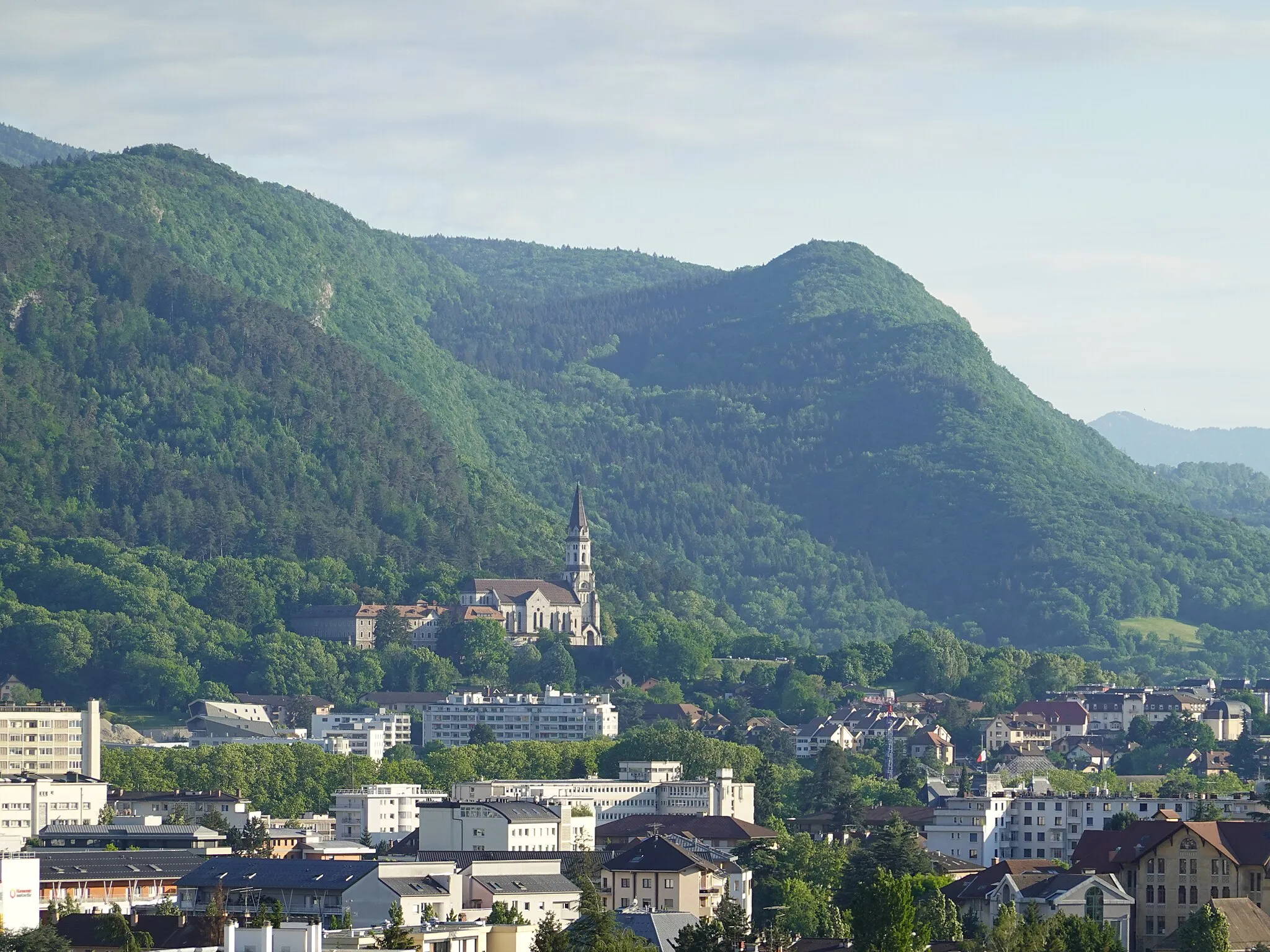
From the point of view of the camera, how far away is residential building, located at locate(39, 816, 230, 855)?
14688 cm

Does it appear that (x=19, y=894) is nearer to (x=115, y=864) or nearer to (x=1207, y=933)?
(x=115, y=864)

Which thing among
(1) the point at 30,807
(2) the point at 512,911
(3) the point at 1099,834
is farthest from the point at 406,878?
(1) the point at 30,807

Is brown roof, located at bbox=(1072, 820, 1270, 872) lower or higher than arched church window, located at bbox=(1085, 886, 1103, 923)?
higher

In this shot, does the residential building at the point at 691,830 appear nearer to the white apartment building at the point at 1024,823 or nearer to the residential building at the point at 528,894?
the white apartment building at the point at 1024,823

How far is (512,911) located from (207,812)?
60.8 metres

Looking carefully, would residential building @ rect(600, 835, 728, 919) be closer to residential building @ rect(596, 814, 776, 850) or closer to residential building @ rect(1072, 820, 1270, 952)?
residential building @ rect(596, 814, 776, 850)

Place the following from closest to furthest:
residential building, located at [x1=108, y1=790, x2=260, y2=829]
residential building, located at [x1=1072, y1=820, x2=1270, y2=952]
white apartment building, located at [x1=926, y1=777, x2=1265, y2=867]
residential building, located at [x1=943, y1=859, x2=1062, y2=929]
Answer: residential building, located at [x1=1072, y1=820, x2=1270, y2=952]
residential building, located at [x1=943, y1=859, x2=1062, y2=929]
white apartment building, located at [x1=926, y1=777, x2=1265, y2=867]
residential building, located at [x1=108, y1=790, x2=260, y2=829]

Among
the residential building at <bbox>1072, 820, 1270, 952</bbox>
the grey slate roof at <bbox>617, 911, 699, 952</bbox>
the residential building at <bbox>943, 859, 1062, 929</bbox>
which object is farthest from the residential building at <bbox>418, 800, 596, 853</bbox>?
the residential building at <bbox>1072, 820, 1270, 952</bbox>

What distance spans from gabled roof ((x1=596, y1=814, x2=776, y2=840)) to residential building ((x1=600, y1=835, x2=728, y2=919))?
70.8ft

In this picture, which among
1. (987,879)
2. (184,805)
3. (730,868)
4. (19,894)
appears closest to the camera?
(19,894)

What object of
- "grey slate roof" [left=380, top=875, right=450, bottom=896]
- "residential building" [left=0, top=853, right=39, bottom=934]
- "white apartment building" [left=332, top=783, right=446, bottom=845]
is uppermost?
"residential building" [left=0, top=853, right=39, bottom=934]

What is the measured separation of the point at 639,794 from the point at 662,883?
6113 centimetres

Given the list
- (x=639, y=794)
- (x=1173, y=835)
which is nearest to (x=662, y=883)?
(x=1173, y=835)

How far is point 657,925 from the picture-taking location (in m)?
112
